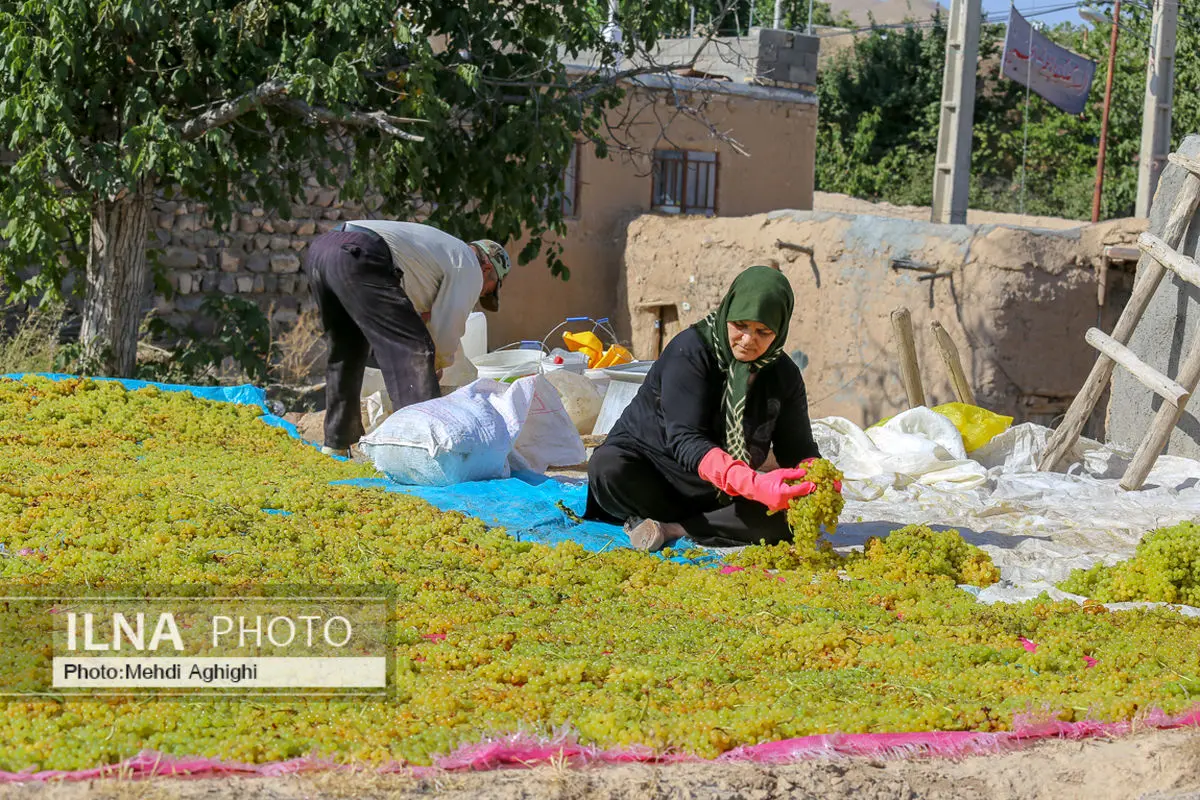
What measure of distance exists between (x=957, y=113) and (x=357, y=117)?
5879 millimetres

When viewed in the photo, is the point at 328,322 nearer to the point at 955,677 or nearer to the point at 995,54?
the point at 955,677

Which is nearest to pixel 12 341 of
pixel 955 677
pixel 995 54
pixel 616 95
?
pixel 616 95

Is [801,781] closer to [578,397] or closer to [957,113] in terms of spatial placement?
[578,397]

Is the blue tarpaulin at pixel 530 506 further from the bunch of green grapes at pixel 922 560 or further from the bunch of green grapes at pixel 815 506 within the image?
the bunch of green grapes at pixel 922 560

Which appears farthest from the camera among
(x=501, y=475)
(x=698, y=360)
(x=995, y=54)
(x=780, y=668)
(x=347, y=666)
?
(x=995, y=54)

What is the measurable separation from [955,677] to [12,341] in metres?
7.80

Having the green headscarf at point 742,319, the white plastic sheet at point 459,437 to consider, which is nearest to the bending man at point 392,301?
the white plastic sheet at point 459,437

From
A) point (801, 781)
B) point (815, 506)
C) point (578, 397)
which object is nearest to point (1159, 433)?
point (815, 506)

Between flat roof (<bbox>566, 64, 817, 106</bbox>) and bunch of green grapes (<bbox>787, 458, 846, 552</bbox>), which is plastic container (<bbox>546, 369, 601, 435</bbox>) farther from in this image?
flat roof (<bbox>566, 64, 817, 106</bbox>)

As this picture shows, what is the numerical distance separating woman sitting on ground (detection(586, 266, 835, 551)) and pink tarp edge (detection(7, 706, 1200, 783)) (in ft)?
4.84

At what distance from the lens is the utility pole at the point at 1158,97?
1281 cm

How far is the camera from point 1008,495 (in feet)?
19.6

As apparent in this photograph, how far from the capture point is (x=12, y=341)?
8914 millimetres

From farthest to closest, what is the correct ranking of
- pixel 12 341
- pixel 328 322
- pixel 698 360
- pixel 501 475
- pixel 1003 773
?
pixel 12 341 → pixel 328 322 → pixel 501 475 → pixel 698 360 → pixel 1003 773
